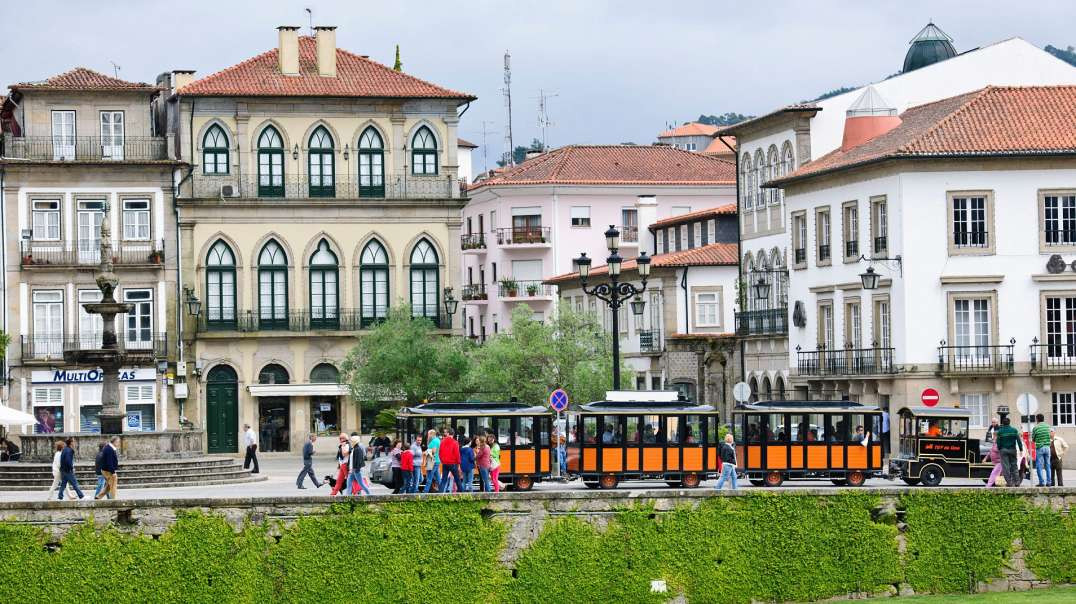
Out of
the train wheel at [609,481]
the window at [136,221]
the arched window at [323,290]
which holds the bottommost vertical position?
the train wheel at [609,481]

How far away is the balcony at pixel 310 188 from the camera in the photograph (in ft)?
240

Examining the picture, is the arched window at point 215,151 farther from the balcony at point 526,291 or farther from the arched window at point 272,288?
the balcony at point 526,291

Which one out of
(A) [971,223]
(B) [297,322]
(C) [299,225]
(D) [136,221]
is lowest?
(B) [297,322]

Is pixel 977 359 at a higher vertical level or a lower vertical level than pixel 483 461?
higher

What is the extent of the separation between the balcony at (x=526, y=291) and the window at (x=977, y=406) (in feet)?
116

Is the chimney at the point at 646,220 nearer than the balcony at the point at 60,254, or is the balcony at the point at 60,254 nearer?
the balcony at the point at 60,254

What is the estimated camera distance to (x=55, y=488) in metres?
43.8

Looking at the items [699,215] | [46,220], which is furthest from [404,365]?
[699,215]

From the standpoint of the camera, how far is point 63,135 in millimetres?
72188

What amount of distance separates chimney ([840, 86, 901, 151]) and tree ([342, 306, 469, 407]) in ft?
45.5

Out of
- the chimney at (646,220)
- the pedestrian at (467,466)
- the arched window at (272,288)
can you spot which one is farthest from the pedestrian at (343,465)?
the chimney at (646,220)

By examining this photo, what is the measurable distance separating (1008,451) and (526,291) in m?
53.4

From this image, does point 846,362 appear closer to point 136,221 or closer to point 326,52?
point 326,52

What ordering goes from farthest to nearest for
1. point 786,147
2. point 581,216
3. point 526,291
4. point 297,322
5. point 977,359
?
point 581,216, point 526,291, point 297,322, point 786,147, point 977,359
